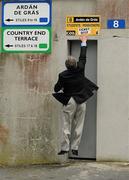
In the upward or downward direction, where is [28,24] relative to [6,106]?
upward

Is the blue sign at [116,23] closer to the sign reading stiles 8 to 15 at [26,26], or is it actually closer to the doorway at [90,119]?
the doorway at [90,119]

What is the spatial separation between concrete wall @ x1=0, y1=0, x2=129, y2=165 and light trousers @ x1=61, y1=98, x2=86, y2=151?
0.90ft

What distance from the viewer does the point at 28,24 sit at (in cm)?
923

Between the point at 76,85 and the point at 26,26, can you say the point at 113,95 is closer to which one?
the point at 76,85

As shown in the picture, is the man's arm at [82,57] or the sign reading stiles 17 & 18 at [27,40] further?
the sign reading stiles 17 & 18 at [27,40]

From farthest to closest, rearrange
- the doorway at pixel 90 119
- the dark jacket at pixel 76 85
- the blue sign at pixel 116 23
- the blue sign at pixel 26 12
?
the doorway at pixel 90 119 < the blue sign at pixel 26 12 < the blue sign at pixel 116 23 < the dark jacket at pixel 76 85

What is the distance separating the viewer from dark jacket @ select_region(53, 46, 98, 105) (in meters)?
8.83

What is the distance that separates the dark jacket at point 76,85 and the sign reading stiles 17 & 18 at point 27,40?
0.66m

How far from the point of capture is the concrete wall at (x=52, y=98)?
29.8 ft

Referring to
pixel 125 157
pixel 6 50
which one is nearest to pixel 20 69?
pixel 6 50

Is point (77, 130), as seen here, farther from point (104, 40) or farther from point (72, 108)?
point (104, 40)

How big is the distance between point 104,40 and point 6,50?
1726mm

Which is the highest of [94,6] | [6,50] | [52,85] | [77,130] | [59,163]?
[94,6]

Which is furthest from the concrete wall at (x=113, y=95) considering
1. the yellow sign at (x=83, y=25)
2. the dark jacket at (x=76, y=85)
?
the dark jacket at (x=76, y=85)
